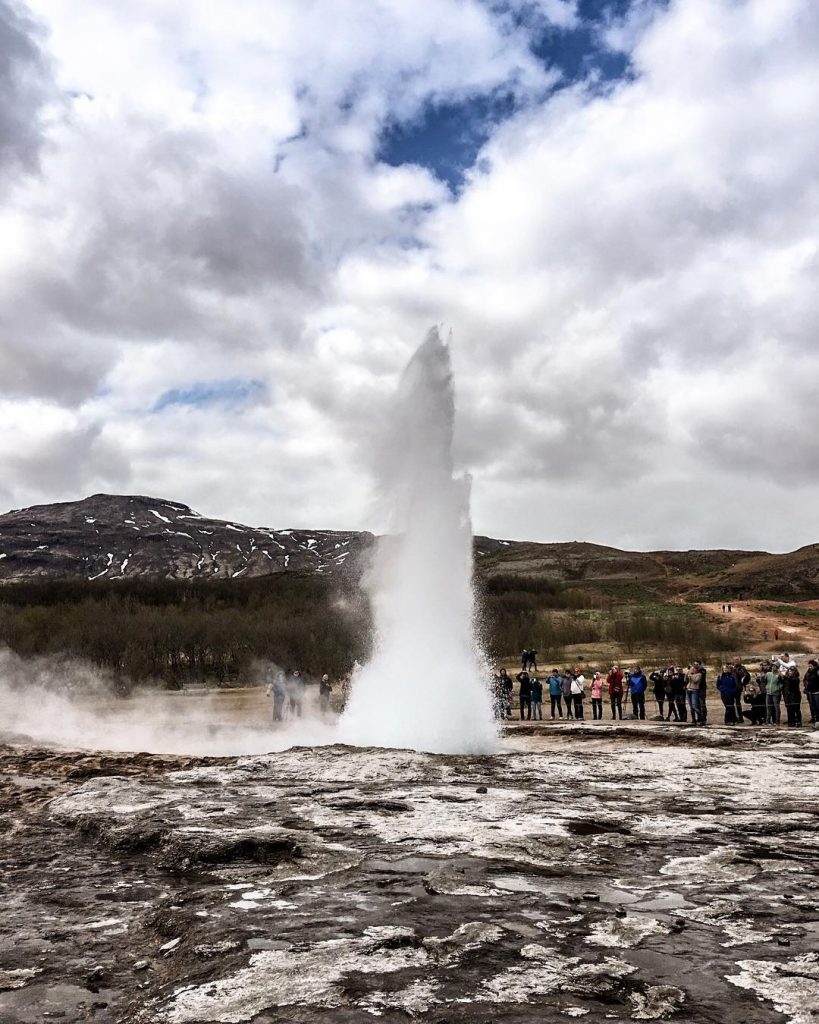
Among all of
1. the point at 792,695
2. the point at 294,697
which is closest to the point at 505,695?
the point at 294,697

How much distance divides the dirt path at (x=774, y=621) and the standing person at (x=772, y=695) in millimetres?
34793

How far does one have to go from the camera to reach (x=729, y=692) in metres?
20.3

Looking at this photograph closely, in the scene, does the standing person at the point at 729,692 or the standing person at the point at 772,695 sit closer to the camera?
the standing person at the point at 772,695

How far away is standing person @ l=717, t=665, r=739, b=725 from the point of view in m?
20.2

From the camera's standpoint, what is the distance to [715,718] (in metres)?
23.9

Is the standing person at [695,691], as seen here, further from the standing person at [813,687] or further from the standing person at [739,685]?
the standing person at [813,687]

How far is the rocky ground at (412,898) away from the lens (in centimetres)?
377

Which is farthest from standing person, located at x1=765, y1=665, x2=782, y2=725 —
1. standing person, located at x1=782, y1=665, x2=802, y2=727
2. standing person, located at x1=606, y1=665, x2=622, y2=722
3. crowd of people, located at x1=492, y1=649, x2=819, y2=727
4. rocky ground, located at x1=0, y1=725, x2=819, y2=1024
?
rocky ground, located at x1=0, y1=725, x2=819, y2=1024

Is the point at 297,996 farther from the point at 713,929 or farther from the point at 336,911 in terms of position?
the point at 713,929

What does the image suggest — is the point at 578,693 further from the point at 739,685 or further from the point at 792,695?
the point at 792,695

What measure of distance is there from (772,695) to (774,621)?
5233 cm

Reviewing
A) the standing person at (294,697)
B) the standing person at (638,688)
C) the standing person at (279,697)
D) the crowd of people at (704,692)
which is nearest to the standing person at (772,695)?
the crowd of people at (704,692)

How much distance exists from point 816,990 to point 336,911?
8.99 ft

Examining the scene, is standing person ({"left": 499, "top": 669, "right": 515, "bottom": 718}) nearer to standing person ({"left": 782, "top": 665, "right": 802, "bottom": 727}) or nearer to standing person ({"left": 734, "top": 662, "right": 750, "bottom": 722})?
standing person ({"left": 734, "top": 662, "right": 750, "bottom": 722})
